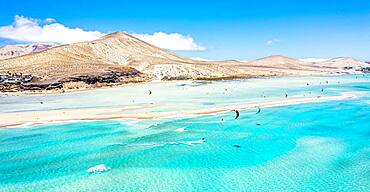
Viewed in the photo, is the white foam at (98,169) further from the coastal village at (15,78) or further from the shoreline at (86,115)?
the coastal village at (15,78)

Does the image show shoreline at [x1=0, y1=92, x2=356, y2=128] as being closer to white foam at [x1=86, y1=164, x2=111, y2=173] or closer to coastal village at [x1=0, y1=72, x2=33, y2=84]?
white foam at [x1=86, y1=164, x2=111, y2=173]

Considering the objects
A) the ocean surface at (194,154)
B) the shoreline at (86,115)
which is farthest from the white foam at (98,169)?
the shoreline at (86,115)

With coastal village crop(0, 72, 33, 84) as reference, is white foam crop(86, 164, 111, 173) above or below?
below

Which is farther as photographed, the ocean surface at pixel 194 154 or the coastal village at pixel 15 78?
the coastal village at pixel 15 78

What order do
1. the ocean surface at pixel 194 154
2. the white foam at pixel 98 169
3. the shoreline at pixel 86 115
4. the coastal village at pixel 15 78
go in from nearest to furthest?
the ocean surface at pixel 194 154
the white foam at pixel 98 169
the shoreline at pixel 86 115
the coastal village at pixel 15 78

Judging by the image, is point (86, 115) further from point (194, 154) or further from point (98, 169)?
point (98, 169)

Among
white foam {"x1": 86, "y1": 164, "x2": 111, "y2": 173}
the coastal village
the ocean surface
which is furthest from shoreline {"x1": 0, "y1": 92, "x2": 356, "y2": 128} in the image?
the coastal village

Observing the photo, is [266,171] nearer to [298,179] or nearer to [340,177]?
[298,179]

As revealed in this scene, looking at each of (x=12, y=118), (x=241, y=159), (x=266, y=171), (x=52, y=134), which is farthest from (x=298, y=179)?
(x=12, y=118)

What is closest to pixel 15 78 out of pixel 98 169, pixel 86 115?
pixel 86 115
